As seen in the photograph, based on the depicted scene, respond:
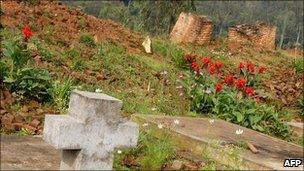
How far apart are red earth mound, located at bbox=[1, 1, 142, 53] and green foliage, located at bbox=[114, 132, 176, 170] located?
607 centimetres

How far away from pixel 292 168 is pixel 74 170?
221 centimetres

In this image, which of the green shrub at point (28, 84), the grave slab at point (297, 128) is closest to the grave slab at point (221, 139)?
the green shrub at point (28, 84)

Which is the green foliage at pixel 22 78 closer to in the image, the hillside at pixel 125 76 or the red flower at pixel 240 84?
the hillside at pixel 125 76

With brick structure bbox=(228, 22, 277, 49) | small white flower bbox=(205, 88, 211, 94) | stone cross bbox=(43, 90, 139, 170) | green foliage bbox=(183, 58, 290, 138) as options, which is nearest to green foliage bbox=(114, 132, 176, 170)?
stone cross bbox=(43, 90, 139, 170)

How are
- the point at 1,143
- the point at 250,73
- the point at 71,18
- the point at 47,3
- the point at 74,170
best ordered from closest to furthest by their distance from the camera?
1. the point at 74,170
2. the point at 1,143
3. the point at 250,73
4. the point at 71,18
5. the point at 47,3

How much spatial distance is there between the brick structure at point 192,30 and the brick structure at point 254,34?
156 cm

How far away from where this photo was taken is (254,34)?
685 inches

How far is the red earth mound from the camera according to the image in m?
11.8

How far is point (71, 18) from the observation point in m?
13.4

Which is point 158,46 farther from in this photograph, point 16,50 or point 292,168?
point 292,168

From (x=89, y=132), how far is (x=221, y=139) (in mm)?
2087

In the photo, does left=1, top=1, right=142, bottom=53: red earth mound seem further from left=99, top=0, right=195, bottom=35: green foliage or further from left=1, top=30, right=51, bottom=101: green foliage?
left=99, top=0, right=195, bottom=35: green foliage

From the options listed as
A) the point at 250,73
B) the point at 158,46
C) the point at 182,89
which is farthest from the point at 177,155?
the point at 158,46

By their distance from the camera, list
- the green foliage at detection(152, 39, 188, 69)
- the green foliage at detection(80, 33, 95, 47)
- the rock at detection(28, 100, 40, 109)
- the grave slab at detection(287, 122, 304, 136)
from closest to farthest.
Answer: the rock at detection(28, 100, 40, 109)
the grave slab at detection(287, 122, 304, 136)
the green foliage at detection(80, 33, 95, 47)
the green foliage at detection(152, 39, 188, 69)
